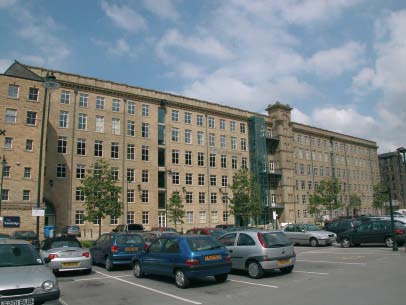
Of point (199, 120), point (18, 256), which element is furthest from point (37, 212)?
point (199, 120)

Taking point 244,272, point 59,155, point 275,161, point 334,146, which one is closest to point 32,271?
point 244,272

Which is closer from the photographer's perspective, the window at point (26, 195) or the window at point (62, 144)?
the window at point (26, 195)

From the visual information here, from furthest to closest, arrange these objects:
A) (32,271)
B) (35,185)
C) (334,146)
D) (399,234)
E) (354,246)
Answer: (334,146)
(35,185)
(354,246)
(399,234)
(32,271)

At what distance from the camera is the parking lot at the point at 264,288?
9.10 meters

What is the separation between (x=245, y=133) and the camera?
2645 inches

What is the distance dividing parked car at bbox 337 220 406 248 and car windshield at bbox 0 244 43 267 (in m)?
18.9

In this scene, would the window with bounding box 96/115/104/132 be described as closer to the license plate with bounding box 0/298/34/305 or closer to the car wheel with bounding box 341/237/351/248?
the car wheel with bounding box 341/237/351/248

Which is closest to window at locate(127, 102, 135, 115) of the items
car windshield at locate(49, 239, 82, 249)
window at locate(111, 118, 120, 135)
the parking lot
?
window at locate(111, 118, 120, 135)

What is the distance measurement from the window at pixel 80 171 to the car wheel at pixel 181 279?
37.3 metres

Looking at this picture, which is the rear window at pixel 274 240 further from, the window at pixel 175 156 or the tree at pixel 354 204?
the tree at pixel 354 204

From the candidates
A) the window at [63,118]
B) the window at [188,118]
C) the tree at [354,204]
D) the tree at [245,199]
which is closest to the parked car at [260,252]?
the tree at [245,199]

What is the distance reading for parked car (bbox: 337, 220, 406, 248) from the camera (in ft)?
70.7

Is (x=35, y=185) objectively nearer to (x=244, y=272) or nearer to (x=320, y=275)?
(x=244, y=272)

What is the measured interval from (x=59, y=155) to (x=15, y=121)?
7055mm
